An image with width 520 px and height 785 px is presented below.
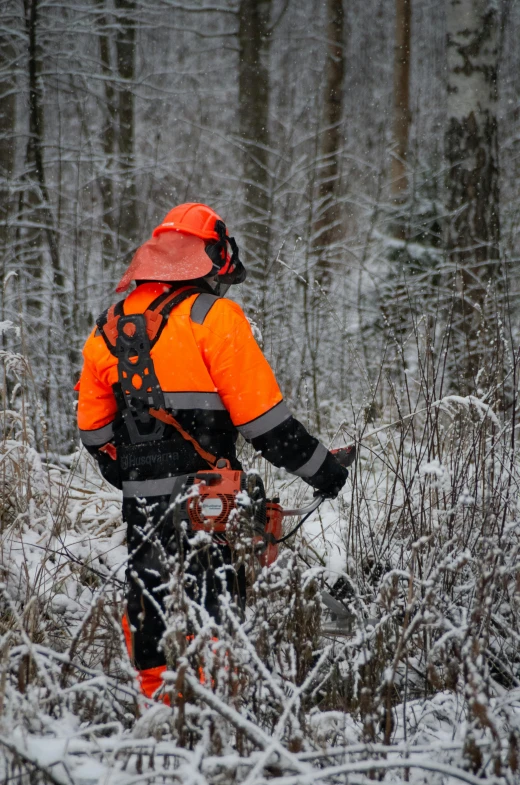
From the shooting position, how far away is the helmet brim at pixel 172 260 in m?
2.37

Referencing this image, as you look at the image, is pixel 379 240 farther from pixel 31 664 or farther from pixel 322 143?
pixel 31 664

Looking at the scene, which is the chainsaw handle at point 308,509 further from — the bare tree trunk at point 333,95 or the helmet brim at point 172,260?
the bare tree trunk at point 333,95

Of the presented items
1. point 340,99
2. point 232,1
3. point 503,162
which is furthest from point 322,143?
point 503,162

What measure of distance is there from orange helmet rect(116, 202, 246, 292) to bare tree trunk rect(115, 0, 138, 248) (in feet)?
18.1

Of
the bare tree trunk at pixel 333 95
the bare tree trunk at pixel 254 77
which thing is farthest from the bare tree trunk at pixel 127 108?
the bare tree trunk at pixel 333 95

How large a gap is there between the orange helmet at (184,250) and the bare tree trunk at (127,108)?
18.1ft

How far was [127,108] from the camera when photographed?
9.31m

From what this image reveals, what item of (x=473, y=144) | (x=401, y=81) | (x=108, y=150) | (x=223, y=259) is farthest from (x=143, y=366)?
(x=401, y=81)

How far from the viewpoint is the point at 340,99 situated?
11.1 m

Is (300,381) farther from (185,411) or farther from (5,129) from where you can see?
(5,129)

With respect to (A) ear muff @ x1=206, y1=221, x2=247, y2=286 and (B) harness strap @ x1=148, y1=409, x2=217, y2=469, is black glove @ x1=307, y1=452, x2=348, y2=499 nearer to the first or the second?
(B) harness strap @ x1=148, y1=409, x2=217, y2=469

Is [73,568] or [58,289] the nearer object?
[73,568]

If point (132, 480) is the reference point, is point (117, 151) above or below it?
above

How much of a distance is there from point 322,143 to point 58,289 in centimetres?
551
